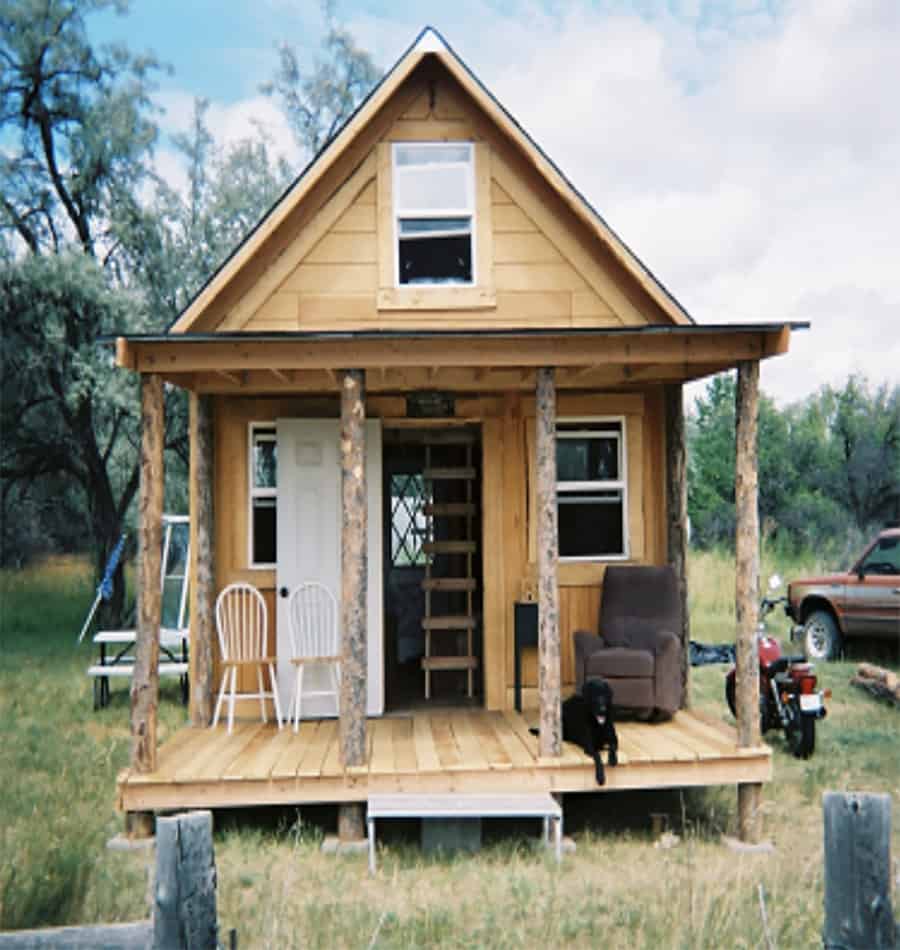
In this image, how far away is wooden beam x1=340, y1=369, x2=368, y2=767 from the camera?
601 centimetres

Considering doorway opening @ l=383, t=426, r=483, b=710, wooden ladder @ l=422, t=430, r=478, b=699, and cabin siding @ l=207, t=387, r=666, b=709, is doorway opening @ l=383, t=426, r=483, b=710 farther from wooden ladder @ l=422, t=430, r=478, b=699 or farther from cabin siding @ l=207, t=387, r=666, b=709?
cabin siding @ l=207, t=387, r=666, b=709

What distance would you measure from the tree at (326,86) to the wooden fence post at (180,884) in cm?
1924

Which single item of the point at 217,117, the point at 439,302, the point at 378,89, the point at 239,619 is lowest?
the point at 239,619

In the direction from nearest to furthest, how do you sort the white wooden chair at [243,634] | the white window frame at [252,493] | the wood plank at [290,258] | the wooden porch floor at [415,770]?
the wooden porch floor at [415,770] < the white wooden chair at [243,634] < the wood plank at [290,258] < the white window frame at [252,493]

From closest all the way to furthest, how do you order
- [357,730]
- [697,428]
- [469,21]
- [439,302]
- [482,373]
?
[357,730]
[482,373]
[439,302]
[469,21]
[697,428]

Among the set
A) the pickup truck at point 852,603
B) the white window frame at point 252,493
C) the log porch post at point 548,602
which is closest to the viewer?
the log porch post at point 548,602

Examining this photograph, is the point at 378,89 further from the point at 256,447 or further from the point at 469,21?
the point at 469,21

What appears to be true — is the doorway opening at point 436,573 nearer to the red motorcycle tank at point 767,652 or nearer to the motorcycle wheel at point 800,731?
the red motorcycle tank at point 767,652

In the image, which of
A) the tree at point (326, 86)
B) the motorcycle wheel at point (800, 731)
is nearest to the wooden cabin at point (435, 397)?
the motorcycle wheel at point (800, 731)

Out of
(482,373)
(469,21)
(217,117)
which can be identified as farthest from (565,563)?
(217,117)

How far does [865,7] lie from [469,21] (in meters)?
8.22

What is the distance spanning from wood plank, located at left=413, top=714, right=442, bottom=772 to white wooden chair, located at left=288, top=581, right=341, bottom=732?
72 cm

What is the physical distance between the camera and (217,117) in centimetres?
1898

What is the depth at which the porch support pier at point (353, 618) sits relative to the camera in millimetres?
6008
